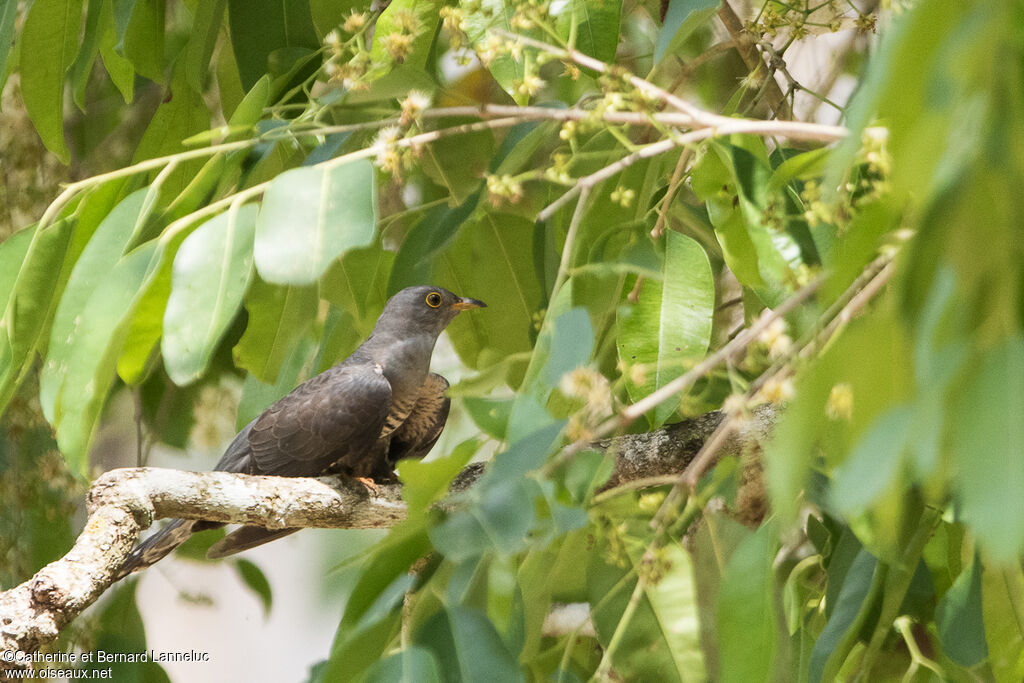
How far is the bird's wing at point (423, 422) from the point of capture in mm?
1891

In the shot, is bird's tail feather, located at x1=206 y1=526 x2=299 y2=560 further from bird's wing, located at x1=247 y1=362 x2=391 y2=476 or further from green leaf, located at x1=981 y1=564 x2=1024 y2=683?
green leaf, located at x1=981 y1=564 x2=1024 y2=683

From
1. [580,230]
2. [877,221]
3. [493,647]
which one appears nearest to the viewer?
[877,221]

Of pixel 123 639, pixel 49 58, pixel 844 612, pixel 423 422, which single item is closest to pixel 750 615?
pixel 844 612

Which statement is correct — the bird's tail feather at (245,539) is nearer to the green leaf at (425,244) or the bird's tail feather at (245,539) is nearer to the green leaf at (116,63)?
the green leaf at (425,244)

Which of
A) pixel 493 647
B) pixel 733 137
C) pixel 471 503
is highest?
pixel 733 137

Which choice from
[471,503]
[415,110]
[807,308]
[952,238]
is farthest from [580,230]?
[952,238]

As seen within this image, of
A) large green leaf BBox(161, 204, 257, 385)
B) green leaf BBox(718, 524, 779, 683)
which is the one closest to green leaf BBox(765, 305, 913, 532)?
green leaf BBox(718, 524, 779, 683)

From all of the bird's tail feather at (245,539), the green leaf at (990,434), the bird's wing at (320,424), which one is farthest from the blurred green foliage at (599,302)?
the bird's tail feather at (245,539)

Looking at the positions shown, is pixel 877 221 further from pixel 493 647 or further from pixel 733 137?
pixel 493 647

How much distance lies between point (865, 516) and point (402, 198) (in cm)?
148

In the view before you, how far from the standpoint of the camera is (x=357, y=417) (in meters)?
1.66

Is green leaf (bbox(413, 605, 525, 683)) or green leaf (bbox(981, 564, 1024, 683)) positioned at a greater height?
green leaf (bbox(413, 605, 525, 683))

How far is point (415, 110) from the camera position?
1.04m

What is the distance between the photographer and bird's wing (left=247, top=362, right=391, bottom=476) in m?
1.63
